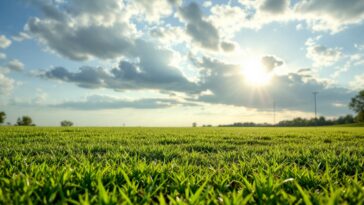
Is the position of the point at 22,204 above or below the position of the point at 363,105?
below

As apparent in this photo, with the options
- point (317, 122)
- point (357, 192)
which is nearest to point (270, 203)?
point (357, 192)

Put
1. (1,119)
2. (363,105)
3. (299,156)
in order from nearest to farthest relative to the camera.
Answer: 1. (299,156)
2. (1,119)
3. (363,105)

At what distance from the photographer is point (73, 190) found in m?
2.92

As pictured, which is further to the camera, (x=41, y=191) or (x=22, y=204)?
(x=41, y=191)

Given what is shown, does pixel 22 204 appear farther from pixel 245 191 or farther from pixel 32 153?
pixel 32 153

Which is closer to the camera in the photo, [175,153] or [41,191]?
[41,191]

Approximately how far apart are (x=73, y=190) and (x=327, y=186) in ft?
10.2

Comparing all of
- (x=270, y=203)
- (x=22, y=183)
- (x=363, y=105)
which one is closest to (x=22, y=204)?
(x=22, y=183)

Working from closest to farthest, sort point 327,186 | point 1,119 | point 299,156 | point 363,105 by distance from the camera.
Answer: point 327,186
point 299,156
point 1,119
point 363,105

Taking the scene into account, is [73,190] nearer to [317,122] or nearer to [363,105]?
[317,122]

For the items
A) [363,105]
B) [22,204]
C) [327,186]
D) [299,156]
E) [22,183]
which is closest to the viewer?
[22,204]

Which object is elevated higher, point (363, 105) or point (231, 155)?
point (363, 105)

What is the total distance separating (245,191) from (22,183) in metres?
2.57

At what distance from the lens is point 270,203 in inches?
99.2
